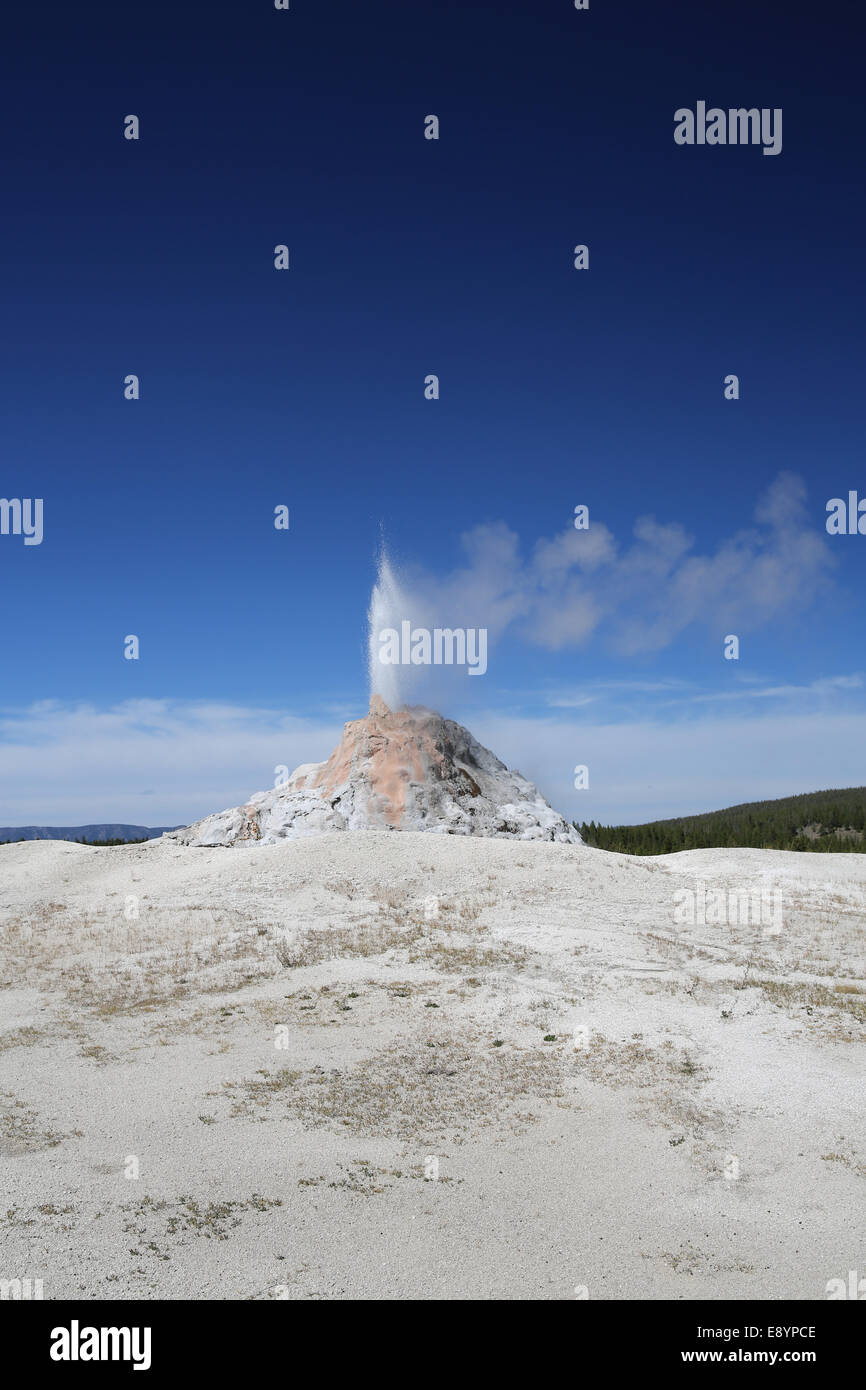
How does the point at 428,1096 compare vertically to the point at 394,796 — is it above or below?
below

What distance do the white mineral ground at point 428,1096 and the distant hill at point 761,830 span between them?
2944 cm

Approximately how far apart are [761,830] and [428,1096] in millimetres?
109131

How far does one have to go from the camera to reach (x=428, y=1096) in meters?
13.6

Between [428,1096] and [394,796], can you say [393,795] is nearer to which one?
[394,796]

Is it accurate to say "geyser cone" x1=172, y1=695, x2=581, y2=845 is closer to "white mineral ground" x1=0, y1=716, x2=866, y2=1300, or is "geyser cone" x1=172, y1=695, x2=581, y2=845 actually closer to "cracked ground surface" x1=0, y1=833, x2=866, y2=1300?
"cracked ground surface" x1=0, y1=833, x2=866, y2=1300

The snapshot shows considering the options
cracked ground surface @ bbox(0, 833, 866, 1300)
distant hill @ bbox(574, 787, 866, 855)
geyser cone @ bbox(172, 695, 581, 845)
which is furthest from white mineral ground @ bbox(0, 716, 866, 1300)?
distant hill @ bbox(574, 787, 866, 855)

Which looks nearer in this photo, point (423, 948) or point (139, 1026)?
point (139, 1026)

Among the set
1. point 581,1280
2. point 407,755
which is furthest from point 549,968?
point 407,755

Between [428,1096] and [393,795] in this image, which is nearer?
[428,1096]

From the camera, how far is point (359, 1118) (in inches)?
497

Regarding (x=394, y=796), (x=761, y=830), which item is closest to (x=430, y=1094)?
(x=394, y=796)
